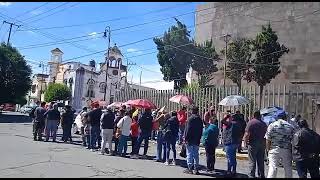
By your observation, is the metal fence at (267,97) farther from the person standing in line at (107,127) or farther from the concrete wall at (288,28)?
the concrete wall at (288,28)

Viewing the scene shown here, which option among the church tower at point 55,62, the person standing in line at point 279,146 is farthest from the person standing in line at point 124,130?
the church tower at point 55,62

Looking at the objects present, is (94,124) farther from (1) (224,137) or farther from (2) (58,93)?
(2) (58,93)

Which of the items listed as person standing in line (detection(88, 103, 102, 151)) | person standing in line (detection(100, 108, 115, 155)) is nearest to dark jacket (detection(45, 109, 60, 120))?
person standing in line (detection(88, 103, 102, 151))

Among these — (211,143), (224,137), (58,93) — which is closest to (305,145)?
(224,137)

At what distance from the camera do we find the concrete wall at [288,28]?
1278 inches

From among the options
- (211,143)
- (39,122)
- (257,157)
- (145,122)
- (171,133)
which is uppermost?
(145,122)

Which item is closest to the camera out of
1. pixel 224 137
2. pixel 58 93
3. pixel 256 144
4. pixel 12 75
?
pixel 256 144

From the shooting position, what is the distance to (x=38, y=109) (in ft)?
58.9

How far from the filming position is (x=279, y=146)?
29.8ft

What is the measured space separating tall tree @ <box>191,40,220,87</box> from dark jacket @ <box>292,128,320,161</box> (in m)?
26.4

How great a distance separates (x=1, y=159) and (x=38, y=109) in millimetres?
6551

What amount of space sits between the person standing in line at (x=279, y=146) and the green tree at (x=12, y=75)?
120 feet

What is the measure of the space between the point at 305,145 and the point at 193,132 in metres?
2.98

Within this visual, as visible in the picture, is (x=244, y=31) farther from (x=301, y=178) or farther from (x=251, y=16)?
(x=301, y=178)
